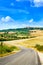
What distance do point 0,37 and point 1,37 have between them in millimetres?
586

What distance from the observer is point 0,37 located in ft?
427

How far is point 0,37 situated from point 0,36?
3.07 metres

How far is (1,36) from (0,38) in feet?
9.17

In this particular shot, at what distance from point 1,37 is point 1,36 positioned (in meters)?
3.01

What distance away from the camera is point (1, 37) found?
5138 inches

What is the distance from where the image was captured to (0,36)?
12725cm

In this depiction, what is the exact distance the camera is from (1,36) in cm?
12756

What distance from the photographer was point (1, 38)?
431ft

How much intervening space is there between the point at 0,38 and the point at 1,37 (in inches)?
35.2

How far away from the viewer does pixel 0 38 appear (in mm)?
130000

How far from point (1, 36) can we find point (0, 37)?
2.86 meters

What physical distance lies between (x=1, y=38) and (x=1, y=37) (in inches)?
41.3
